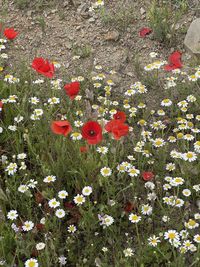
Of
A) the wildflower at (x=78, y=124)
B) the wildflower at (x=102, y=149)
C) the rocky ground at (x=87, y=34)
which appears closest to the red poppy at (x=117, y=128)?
the wildflower at (x=102, y=149)

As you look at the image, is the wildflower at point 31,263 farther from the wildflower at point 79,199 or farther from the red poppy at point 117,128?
the red poppy at point 117,128

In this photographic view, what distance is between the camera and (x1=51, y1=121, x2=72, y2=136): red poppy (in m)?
3.48

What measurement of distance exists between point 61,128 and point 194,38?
2282mm

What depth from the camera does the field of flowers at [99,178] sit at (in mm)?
3414

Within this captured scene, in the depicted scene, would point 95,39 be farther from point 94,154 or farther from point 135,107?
Result: point 94,154

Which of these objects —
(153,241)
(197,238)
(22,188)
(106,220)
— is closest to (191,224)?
(197,238)

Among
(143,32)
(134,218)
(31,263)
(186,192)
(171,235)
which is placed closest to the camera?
(31,263)

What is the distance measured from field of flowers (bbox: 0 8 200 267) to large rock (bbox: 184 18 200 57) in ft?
1.78

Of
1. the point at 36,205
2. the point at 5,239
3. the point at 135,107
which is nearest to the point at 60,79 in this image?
the point at 135,107

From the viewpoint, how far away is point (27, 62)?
17.1 ft

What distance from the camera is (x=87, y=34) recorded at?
18.2 ft

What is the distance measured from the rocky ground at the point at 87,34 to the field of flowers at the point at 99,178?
57 centimetres

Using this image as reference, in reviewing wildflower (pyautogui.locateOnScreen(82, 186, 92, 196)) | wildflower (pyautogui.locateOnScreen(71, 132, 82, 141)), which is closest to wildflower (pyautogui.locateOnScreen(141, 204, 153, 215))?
wildflower (pyautogui.locateOnScreen(82, 186, 92, 196))

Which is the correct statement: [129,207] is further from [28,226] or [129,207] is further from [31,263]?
[31,263]
